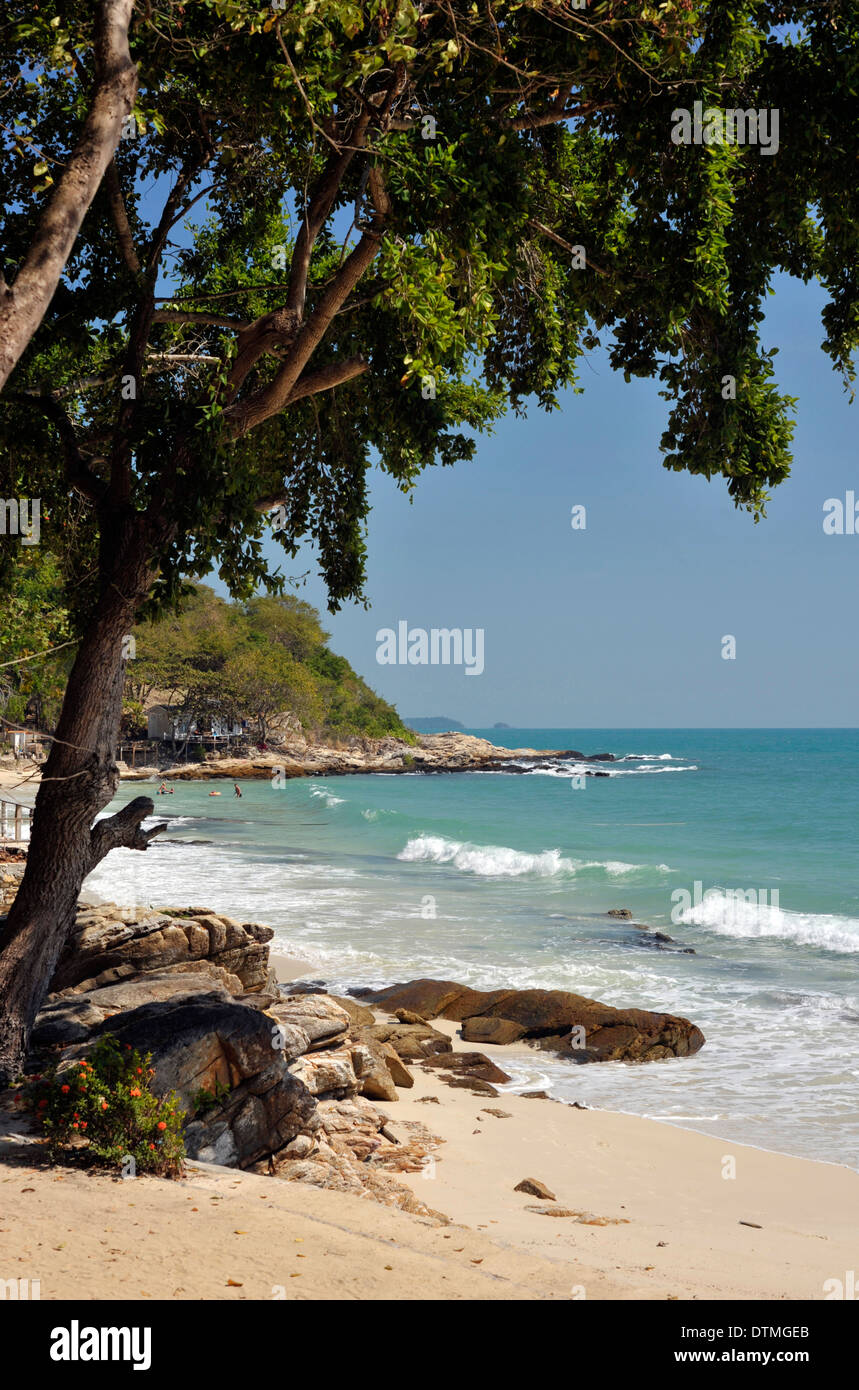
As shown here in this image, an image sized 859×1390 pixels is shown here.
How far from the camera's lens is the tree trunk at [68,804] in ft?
25.1

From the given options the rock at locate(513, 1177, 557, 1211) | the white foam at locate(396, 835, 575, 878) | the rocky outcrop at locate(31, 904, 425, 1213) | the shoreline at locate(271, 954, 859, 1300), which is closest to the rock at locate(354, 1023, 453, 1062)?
the rocky outcrop at locate(31, 904, 425, 1213)

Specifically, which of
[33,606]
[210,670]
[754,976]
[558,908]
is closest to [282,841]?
[558,908]

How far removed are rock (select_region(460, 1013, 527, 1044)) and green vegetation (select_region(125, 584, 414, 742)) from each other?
61.0 meters

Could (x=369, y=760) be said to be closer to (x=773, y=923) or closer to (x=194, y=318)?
(x=773, y=923)

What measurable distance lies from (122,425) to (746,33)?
214 inches

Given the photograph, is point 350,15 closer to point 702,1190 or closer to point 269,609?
point 702,1190

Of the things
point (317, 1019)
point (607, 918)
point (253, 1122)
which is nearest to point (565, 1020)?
point (317, 1019)

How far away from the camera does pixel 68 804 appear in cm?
770

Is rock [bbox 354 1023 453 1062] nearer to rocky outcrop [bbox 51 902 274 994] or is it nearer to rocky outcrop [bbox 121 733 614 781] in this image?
rocky outcrop [bbox 51 902 274 994]

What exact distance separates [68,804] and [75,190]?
14.5 feet

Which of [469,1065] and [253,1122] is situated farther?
[469,1065]

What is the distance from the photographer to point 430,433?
9.47m

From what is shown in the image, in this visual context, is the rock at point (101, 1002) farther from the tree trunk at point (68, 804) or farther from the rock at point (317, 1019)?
the tree trunk at point (68, 804)

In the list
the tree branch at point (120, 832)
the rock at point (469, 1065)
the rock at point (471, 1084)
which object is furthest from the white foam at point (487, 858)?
the tree branch at point (120, 832)
